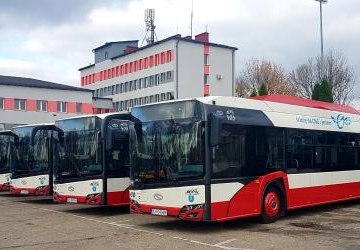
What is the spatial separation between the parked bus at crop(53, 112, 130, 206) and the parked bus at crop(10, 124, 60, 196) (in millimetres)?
2469

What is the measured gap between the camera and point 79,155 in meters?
16.0

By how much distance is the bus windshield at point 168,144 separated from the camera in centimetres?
1165

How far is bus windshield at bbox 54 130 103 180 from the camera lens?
1561cm

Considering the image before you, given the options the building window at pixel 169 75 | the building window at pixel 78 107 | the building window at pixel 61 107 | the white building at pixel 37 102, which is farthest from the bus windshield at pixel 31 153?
the building window at pixel 169 75

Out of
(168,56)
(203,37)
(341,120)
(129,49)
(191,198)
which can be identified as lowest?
(191,198)

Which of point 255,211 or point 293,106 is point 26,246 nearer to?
point 255,211

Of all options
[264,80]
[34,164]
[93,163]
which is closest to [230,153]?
[93,163]

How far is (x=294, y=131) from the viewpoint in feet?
47.7

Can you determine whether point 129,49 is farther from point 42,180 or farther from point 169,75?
point 42,180

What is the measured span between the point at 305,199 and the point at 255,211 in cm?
258

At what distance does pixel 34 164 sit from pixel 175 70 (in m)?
46.8

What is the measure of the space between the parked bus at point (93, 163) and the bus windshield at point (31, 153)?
318 centimetres

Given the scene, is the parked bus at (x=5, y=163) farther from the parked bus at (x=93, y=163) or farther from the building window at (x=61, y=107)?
the building window at (x=61, y=107)

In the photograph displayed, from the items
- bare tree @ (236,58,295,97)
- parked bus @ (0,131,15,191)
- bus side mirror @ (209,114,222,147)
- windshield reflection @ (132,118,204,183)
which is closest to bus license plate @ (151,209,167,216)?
windshield reflection @ (132,118,204,183)
